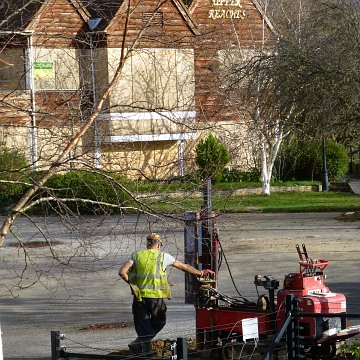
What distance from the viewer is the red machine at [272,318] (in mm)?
11445

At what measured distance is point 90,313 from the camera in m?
16.0

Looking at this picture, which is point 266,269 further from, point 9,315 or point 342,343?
point 342,343

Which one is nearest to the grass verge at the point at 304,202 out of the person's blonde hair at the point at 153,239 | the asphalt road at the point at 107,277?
the asphalt road at the point at 107,277

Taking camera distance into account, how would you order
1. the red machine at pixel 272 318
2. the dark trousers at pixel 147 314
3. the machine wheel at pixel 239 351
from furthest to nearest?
the dark trousers at pixel 147 314, the machine wheel at pixel 239 351, the red machine at pixel 272 318

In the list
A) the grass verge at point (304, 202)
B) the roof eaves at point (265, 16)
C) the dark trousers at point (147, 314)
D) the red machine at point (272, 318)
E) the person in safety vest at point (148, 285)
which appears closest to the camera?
the red machine at point (272, 318)

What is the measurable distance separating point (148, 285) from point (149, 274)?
0.14m

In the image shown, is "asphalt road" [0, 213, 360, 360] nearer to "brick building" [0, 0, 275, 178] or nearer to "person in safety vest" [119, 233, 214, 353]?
"person in safety vest" [119, 233, 214, 353]

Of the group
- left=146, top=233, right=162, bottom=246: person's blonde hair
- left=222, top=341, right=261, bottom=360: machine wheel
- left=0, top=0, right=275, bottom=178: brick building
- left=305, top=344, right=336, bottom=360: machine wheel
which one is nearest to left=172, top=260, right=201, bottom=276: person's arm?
left=146, top=233, right=162, bottom=246: person's blonde hair

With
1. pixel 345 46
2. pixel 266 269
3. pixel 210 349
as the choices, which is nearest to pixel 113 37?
pixel 210 349

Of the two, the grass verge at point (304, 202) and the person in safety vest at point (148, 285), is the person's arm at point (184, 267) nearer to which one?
the person in safety vest at point (148, 285)

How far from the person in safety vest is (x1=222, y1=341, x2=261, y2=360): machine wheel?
0.91 m

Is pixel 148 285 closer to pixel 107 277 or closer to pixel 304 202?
pixel 107 277

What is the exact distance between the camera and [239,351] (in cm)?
Answer: 1203

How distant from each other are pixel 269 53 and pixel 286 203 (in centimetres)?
628
